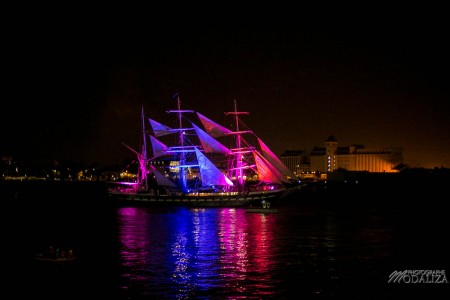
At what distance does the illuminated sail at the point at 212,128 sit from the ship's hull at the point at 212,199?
900 cm

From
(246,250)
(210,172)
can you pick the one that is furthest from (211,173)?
(246,250)

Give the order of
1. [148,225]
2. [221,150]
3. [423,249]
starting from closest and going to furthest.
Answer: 1. [423,249]
2. [148,225]
3. [221,150]

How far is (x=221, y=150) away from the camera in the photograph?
3593 inches

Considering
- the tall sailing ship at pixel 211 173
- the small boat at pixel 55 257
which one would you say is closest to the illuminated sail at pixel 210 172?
the tall sailing ship at pixel 211 173

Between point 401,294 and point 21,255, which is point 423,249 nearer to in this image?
point 401,294

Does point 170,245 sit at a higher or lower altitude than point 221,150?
lower

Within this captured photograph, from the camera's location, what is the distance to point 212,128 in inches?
3627

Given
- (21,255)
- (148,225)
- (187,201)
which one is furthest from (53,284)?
(187,201)

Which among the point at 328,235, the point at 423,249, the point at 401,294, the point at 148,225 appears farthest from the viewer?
the point at 148,225

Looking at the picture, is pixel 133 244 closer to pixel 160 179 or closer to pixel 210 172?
pixel 210 172

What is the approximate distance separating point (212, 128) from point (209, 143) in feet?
8.71

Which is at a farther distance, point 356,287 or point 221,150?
point 221,150

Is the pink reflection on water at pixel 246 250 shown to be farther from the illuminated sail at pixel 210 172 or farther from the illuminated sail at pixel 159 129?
the illuminated sail at pixel 159 129

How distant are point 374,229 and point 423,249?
1388cm
